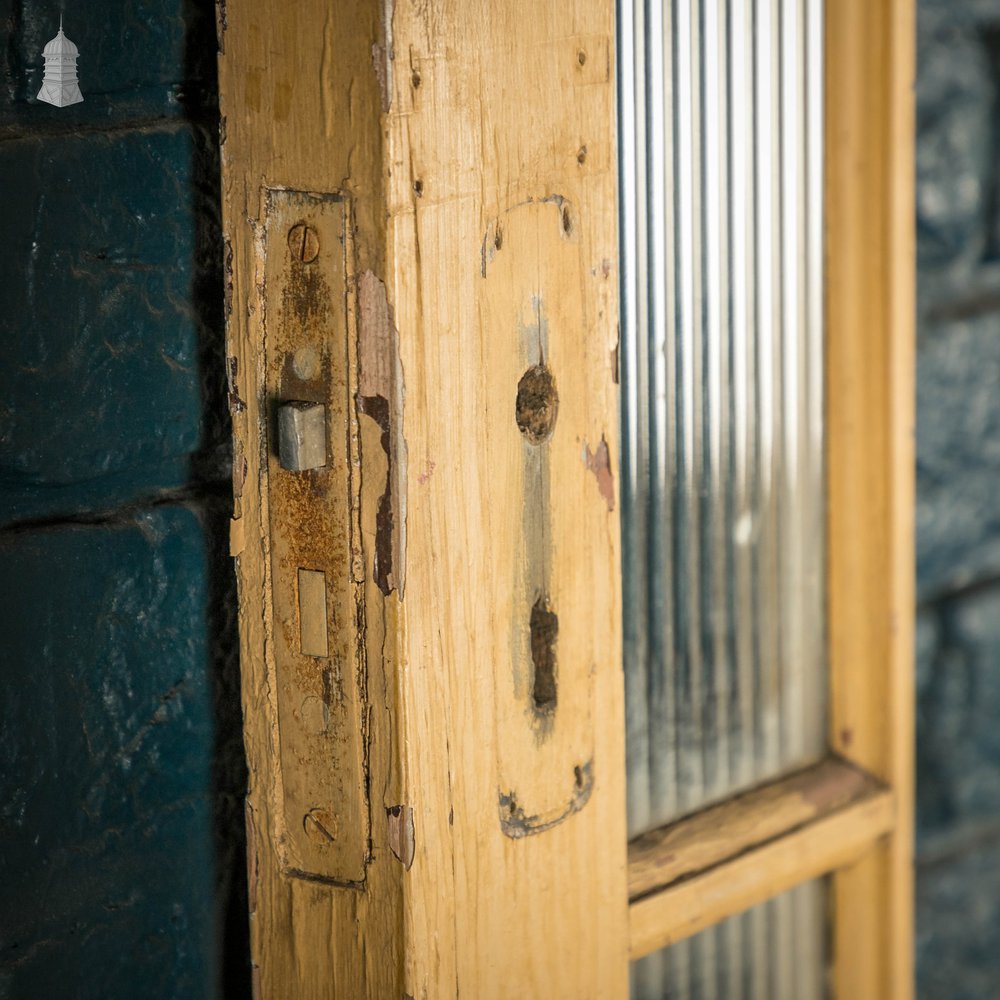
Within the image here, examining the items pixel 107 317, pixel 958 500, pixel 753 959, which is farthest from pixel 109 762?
pixel 958 500

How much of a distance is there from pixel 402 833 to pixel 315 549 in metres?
0.15

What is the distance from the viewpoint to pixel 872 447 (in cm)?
94

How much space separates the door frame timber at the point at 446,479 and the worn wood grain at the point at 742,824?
0.15ft

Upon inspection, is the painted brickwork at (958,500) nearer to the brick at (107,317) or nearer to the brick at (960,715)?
the brick at (960,715)

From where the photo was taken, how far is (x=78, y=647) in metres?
0.67

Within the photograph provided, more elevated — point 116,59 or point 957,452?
point 116,59

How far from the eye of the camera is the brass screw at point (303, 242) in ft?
2.06

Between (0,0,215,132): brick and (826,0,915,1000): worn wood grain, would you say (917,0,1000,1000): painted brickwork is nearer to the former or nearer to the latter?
(826,0,915,1000): worn wood grain

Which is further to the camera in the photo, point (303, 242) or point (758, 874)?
point (758, 874)

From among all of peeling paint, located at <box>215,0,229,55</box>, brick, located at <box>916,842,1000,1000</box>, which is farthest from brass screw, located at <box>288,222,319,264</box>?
brick, located at <box>916,842,1000,1000</box>

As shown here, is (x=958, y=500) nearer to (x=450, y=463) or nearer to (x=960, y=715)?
(x=960, y=715)

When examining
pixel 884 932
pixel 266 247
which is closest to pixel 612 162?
pixel 266 247

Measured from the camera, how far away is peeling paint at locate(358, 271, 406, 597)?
0.61m

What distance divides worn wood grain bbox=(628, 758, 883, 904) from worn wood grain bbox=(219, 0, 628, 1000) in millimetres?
121
